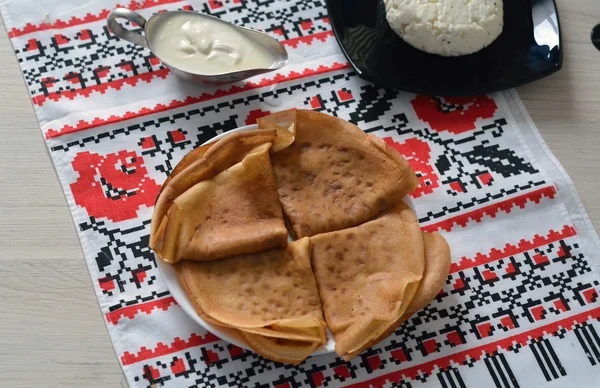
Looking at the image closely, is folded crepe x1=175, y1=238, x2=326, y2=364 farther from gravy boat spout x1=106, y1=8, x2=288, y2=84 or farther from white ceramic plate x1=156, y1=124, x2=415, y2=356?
gravy boat spout x1=106, y1=8, x2=288, y2=84

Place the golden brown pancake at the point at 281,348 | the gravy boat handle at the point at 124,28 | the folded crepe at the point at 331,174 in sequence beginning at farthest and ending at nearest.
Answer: the gravy boat handle at the point at 124,28 < the folded crepe at the point at 331,174 < the golden brown pancake at the point at 281,348

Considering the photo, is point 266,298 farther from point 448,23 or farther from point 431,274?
point 448,23

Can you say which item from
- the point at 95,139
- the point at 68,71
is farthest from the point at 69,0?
the point at 95,139

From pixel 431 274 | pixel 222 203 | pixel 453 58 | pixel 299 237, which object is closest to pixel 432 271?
pixel 431 274

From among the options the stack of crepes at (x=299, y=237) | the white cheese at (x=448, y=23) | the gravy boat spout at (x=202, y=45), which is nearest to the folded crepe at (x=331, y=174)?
the stack of crepes at (x=299, y=237)

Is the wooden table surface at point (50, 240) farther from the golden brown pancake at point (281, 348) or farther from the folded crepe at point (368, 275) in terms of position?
the folded crepe at point (368, 275)
